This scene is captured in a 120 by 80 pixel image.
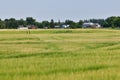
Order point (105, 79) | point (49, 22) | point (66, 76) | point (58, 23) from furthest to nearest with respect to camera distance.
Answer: point (58, 23), point (49, 22), point (66, 76), point (105, 79)

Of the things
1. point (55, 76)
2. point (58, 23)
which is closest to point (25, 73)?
point (55, 76)

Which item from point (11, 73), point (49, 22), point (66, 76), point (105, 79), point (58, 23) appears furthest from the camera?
point (58, 23)

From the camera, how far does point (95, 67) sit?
14609mm

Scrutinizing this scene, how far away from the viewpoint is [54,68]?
1439 cm

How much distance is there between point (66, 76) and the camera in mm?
12195

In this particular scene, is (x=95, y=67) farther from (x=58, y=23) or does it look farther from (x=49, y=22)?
(x=58, y=23)

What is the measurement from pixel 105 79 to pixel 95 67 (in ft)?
10.4

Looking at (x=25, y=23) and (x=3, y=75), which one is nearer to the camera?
(x=3, y=75)

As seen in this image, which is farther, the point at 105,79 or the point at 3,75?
the point at 3,75

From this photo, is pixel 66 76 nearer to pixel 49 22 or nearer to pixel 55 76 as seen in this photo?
pixel 55 76

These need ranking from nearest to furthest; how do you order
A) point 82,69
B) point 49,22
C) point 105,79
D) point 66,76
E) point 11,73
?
1. point 105,79
2. point 66,76
3. point 11,73
4. point 82,69
5. point 49,22

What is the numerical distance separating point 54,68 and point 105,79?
10.9 feet

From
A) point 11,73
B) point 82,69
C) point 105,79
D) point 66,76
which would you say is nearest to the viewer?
point 105,79

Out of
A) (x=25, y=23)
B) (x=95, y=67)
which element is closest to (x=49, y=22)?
(x=25, y=23)
